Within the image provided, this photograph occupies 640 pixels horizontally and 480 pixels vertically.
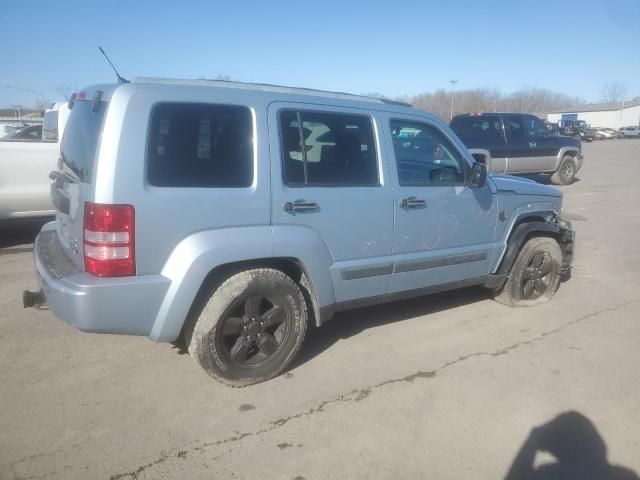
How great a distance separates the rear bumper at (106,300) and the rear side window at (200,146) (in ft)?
1.94

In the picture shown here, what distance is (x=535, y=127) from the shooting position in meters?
13.1

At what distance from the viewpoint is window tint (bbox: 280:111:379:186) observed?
3.23 m

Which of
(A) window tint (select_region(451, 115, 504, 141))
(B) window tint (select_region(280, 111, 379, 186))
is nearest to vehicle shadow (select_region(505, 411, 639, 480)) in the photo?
(B) window tint (select_region(280, 111, 379, 186))

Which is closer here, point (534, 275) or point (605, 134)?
point (534, 275)

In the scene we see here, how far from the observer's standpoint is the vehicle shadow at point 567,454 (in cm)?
253

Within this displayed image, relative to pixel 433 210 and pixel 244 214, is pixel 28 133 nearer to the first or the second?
pixel 244 214

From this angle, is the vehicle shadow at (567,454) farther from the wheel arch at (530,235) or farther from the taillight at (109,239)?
the taillight at (109,239)

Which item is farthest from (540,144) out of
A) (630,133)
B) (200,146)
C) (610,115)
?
(610,115)

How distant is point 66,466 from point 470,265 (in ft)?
10.7

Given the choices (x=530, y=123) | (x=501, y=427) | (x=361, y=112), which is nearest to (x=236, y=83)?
(x=361, y=112)

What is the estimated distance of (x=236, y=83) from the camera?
3.21 metres

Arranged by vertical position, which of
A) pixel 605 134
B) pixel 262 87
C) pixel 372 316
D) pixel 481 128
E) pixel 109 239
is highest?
pixel 605 134

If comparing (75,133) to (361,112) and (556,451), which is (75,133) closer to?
(361,112)

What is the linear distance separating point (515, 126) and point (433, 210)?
995cm
